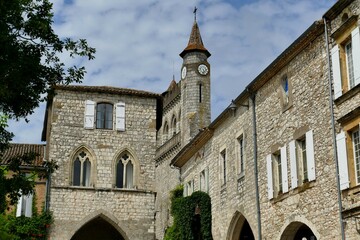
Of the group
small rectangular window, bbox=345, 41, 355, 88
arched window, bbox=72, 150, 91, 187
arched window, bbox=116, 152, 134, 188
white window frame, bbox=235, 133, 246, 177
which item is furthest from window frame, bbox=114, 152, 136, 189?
small rectangular window, bbox=345, 41, 355, 88

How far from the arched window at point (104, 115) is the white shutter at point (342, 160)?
2018 cm

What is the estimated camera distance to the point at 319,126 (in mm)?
17500

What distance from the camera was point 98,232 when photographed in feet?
119

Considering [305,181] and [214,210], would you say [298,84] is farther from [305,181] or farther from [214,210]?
[214,210]

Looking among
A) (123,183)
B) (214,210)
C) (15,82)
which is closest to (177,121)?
(123,183)

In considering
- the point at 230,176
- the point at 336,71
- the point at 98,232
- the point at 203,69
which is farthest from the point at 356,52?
the point at 203,69

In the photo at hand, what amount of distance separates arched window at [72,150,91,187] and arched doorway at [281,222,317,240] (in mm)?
15993

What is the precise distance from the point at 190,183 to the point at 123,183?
5.32 m

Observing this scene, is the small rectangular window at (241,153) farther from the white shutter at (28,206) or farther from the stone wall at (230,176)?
the white shutter at (28,206)

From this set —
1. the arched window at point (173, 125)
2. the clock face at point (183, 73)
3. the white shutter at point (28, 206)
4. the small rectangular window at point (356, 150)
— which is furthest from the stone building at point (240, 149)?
the arched window at point (173, 125)

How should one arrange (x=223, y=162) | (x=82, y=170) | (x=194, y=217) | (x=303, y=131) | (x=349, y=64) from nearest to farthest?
(x=349, y=64) → (x=303, y=131) → (x=223, y=162) → (x=194, y=217) → (x=82, y=170)

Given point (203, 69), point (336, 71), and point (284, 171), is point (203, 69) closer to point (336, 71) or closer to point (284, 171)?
point (284, 171)

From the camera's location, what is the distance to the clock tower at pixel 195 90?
138 ft

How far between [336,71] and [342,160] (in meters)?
2.50
